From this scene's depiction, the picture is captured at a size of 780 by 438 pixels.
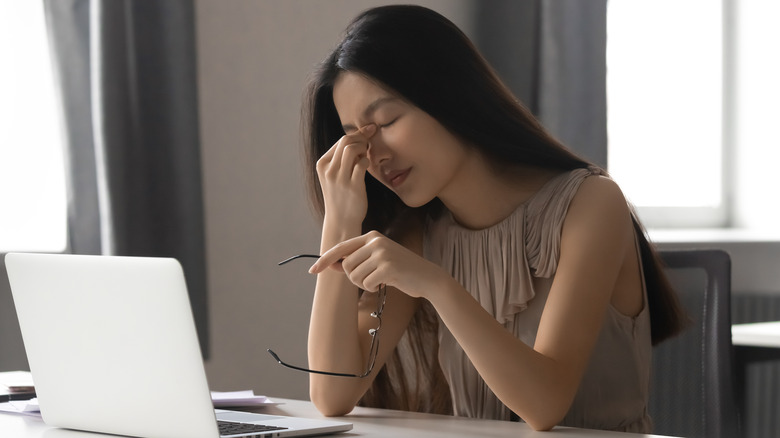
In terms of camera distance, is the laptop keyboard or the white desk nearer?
the laptop keyboard

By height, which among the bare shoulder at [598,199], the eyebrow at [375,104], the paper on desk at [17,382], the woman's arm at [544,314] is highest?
the eyebrow at [375,104]

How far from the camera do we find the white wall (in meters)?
2.60

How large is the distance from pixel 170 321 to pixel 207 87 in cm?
167

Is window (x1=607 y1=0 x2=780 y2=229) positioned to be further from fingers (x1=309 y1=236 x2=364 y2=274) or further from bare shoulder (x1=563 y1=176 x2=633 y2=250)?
fingers (x1=309 y1=236 x2=364 y2=274)

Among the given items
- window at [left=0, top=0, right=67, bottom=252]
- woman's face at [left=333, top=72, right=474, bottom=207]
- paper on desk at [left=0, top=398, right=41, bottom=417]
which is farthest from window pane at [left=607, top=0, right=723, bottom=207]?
paper on desk at [left=0, top=398, right=41, bottom=417]

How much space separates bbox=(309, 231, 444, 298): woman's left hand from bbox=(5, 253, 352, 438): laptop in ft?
0.63

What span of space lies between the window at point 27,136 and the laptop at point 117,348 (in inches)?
51.4

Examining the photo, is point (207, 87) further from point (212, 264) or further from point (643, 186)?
point (643, 186)

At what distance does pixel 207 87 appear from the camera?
2.59 m

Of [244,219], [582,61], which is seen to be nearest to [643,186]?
[582,61]

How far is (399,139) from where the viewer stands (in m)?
1.57

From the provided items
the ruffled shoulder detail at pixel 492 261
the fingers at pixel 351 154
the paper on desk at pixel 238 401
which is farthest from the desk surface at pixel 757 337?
the paper on desk at pixel 238 401

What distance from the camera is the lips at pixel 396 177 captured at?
159cm

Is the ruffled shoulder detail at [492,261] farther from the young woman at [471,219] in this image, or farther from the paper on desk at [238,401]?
the paper on desk at [238,401]
